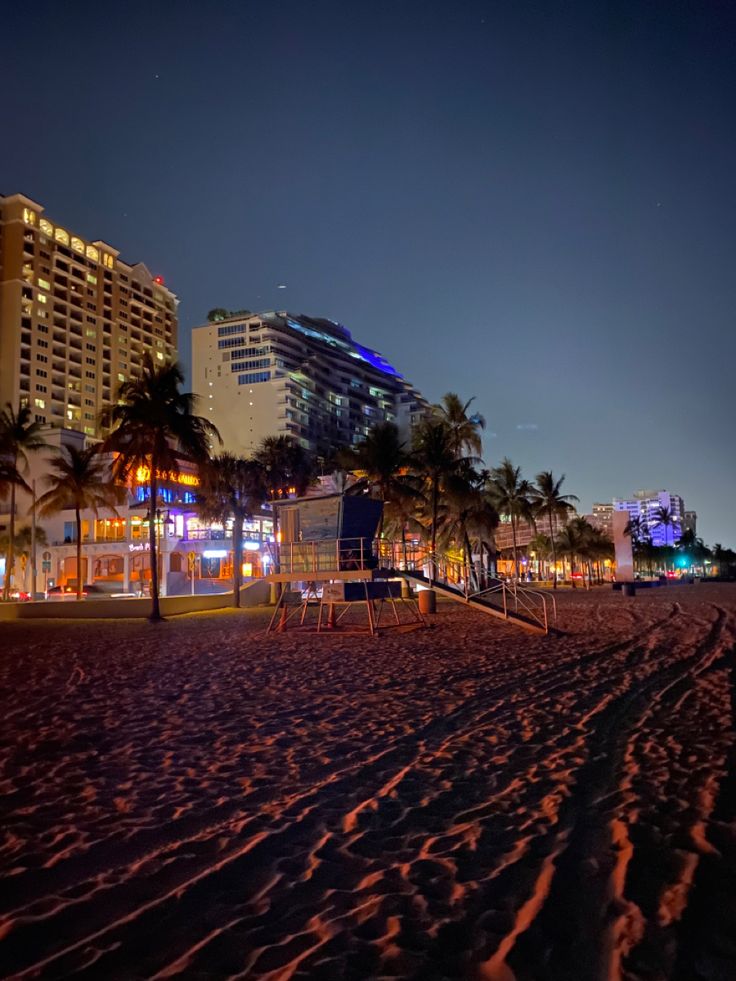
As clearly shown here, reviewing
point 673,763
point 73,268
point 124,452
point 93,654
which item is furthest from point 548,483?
point 73,268

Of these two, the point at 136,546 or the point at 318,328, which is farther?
the point at 318,328

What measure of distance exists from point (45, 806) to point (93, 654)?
1085 cm

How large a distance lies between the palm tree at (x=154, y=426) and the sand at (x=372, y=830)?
56.6ft

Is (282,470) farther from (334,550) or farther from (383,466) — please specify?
(334,550)

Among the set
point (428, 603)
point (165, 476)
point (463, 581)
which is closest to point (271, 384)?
point (165, 476)

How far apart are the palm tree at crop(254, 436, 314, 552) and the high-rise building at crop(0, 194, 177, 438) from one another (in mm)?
46425

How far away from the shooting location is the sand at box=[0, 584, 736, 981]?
10.7ft

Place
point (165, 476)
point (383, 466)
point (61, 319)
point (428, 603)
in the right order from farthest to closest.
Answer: point (61, 319), point (383, 466), point (165, 476), point (428, 603)

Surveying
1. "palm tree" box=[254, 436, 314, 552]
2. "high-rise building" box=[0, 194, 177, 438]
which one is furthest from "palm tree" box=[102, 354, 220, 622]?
"high-rise building" box=[0, 194, 177, 438]

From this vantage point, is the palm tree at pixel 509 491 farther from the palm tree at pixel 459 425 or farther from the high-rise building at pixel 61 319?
the high-rise building at pixel 61 319

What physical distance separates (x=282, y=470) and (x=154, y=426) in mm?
21041

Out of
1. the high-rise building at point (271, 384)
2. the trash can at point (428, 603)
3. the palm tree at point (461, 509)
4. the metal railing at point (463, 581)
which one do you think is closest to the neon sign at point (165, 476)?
the metal railing at point (463, 581)

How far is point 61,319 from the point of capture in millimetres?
105688

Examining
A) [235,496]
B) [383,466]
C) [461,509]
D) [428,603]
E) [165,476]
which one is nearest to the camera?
[428,603]
